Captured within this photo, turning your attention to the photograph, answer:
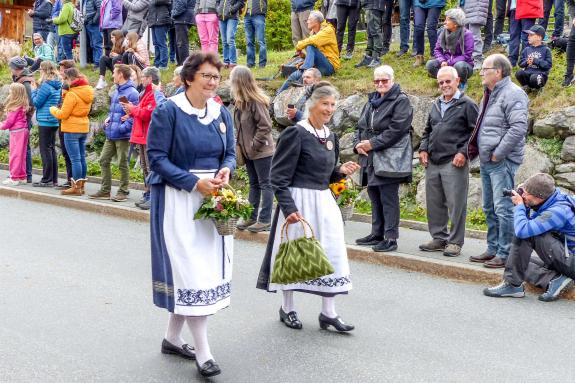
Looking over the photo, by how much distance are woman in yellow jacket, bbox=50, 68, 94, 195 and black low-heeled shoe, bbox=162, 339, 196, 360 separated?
7.67 m

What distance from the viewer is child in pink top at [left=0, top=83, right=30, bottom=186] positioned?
13727 millimetres

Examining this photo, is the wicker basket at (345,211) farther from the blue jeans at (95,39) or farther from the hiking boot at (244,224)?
the blue jeans at (95,39)

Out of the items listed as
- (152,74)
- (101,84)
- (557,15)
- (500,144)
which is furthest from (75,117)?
(557,15)

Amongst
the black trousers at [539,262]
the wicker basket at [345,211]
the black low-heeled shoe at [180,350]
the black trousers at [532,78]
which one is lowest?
the black low-heeled shoe at [180,350]

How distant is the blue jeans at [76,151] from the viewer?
12703 millimetres

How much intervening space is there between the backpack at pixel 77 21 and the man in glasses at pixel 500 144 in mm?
13473

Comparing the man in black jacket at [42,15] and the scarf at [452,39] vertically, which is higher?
Answer: the man in black jacket at [42,15]

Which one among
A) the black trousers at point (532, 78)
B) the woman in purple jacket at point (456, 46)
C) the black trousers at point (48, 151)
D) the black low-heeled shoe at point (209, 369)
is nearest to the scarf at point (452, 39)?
the woman in purple jacket at point (456, 46)

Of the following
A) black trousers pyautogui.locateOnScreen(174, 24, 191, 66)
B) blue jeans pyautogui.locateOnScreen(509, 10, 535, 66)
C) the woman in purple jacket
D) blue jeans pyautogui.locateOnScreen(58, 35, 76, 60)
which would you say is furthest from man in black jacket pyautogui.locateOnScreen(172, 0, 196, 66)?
blue jeans pyautogui.locateOnScreen(509, 10, 535, 66)

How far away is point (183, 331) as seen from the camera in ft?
20.4

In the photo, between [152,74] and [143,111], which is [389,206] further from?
[152,74]

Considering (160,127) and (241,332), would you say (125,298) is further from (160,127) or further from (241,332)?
(160,127)

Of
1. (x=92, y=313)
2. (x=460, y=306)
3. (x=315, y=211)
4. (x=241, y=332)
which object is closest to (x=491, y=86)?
(x=460, y=306)

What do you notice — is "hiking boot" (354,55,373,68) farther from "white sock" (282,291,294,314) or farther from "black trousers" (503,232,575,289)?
"white sock" (282,291,294,314)
